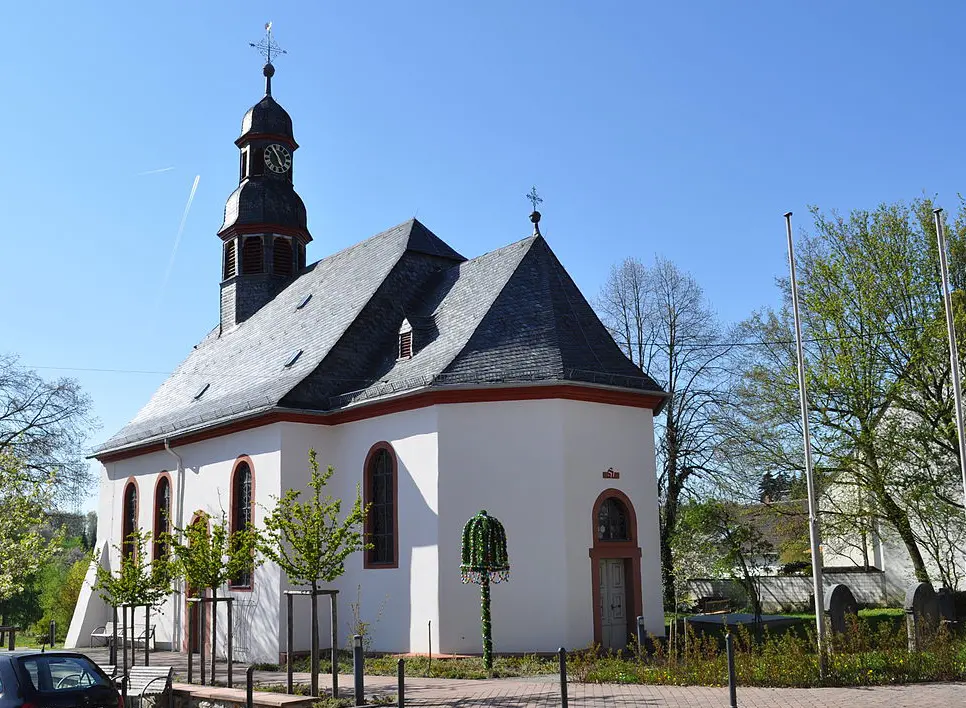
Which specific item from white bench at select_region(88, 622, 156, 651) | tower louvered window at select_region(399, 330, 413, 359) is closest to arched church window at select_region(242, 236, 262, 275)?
tower louvered window at select_region(399, 330, 413, 359)

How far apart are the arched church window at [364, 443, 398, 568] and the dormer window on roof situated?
2.59 meters

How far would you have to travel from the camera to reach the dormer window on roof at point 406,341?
957 inches

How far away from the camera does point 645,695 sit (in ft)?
46.1

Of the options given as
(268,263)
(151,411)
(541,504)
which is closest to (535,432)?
(541,504)

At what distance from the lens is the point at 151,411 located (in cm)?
3466

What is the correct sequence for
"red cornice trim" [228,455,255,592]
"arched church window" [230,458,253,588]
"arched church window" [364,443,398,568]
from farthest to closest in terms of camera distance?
"arched church window" [230,458,253,588], "red cornice trim" [228,455,255,592], "arched church window" [364,443,398,568]

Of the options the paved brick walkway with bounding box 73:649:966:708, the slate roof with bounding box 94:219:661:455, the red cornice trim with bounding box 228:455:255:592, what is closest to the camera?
the paved brick walkway with bounding box 73:649:966:708

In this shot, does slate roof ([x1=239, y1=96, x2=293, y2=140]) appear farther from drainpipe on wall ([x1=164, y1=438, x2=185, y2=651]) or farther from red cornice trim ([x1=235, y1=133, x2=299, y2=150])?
drainpipe on wall ([x1=164, y1=438, x2=185, y2=651])

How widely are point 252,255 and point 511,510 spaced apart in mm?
17547

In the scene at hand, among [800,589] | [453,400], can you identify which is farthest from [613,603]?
[800,589]

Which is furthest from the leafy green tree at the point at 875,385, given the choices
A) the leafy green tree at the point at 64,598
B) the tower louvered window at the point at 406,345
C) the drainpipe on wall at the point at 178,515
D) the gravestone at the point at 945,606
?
the leafy green tree at the point at 64,598

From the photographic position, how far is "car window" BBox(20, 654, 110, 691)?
38.4 ft

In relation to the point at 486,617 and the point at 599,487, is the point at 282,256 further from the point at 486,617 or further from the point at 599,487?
the point at 486,617

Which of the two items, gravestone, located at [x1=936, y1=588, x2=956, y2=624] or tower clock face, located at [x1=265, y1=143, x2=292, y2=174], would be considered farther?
A: tower clock face, located at [x1=265, y1=143, x2=292, y2=174]
